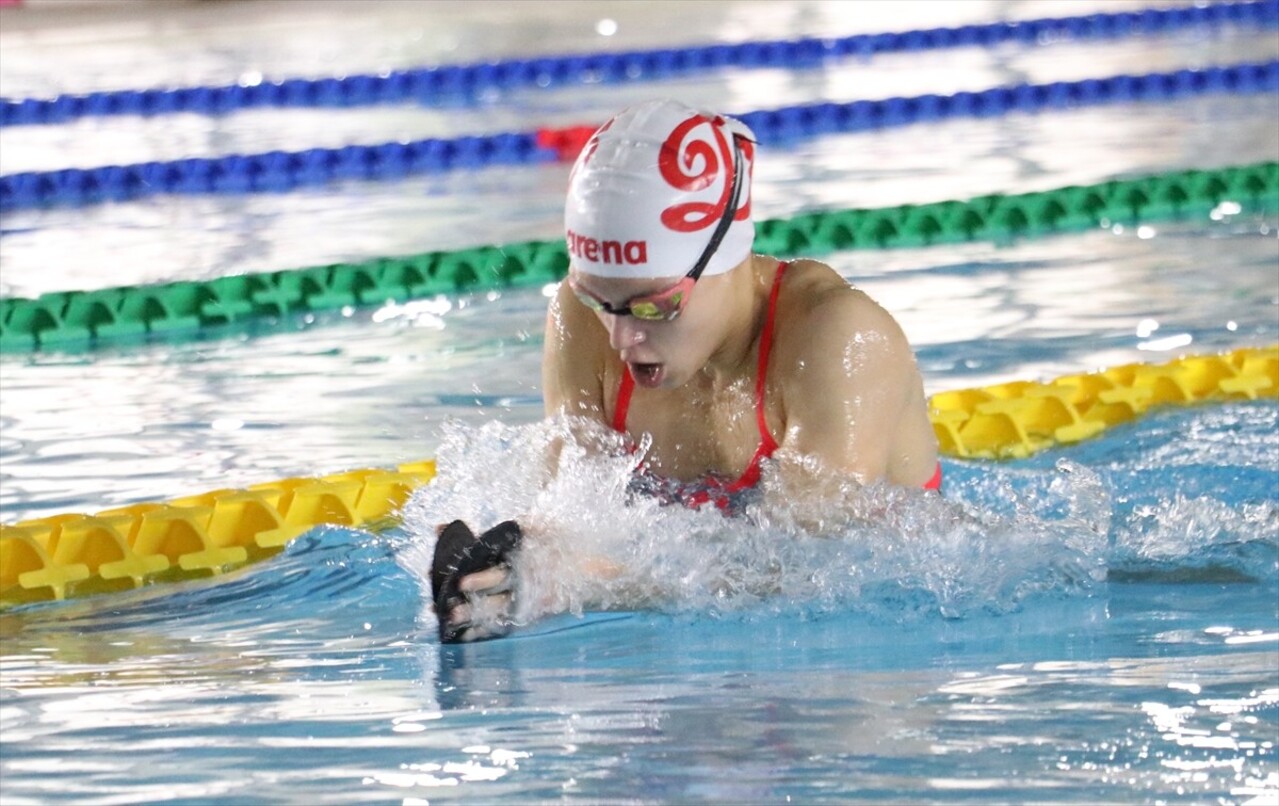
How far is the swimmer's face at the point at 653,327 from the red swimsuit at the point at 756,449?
172mm

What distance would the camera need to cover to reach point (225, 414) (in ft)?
16.4

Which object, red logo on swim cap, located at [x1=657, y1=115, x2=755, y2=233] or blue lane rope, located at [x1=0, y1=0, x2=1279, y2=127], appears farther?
blue lane rope, located at [x1=0, y1=0, x2=1279, y2=127]

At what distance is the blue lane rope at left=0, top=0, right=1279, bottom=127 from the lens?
458 inches

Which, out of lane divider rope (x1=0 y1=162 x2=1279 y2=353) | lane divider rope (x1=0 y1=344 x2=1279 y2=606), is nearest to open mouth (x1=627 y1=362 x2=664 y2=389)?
lane divider rope (x1=0 y1=344 x2=1279 y2=606)

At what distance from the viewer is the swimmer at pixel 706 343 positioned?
114 inches

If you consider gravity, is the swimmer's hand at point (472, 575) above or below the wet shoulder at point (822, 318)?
below

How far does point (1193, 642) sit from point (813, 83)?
866 centimetres

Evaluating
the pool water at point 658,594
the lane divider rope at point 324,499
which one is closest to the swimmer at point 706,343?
the pool water at point 658,594

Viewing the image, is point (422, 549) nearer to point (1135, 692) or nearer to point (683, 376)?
point (683, 376)

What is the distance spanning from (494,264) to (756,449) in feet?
11.5

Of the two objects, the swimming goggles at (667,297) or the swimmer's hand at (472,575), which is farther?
the swimming goggles at (667,297)

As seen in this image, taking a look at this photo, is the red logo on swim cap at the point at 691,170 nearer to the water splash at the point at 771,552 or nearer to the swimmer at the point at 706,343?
the swimmer at the point at 706,343

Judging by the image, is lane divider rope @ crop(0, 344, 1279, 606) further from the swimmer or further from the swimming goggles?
the swimming goggles

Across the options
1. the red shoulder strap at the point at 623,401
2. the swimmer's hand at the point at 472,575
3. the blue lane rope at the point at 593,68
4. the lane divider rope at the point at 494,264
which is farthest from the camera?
the blue lane rope at the point at 593,68
